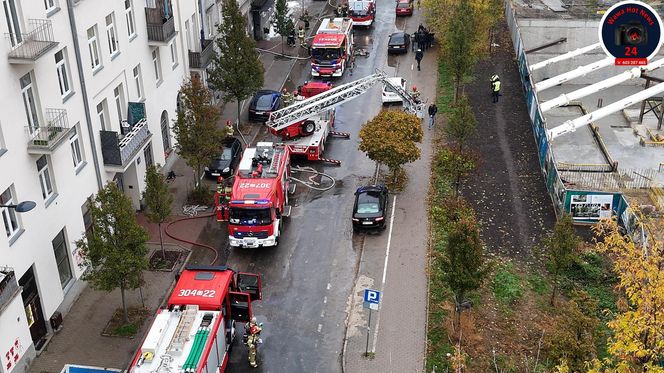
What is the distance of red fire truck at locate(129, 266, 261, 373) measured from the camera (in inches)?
808

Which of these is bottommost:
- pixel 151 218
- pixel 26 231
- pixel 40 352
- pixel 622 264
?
pixel 40 352

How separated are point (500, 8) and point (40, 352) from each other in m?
41.7

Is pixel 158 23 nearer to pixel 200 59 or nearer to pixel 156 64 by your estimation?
pixel 156 64

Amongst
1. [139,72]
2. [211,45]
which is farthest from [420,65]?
[139,72]

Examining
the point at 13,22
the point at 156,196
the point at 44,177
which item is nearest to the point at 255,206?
the point at 156,196

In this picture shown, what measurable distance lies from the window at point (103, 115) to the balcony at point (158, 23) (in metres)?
5.34

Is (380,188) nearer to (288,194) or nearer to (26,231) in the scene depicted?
(288,194)

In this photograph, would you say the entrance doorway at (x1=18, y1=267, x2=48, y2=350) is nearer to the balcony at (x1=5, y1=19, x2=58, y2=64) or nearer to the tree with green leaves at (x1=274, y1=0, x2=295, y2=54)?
the balcony at (x1=5, y1=19, x2=58, y2=64)

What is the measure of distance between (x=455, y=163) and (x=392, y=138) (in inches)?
125

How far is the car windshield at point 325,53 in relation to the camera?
48.5m

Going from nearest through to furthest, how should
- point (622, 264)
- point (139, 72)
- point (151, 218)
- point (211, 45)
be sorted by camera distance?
1. point (622, 264)
2. point (151, 218)
3. point (139, 72)
4. point (211, 45)

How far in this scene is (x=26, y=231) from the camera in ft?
78.4

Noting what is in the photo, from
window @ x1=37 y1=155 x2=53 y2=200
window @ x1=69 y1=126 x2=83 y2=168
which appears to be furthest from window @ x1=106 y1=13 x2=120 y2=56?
window @ x1=37 y1=155 x2=53 y2=200

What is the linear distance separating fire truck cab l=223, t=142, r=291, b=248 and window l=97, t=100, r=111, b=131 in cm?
577
